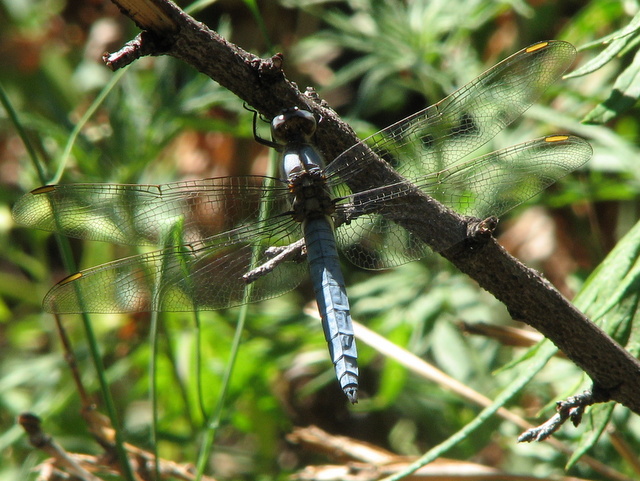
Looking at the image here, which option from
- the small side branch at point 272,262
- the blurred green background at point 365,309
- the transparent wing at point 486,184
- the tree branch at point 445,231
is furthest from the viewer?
the blurred green background at point 365,309

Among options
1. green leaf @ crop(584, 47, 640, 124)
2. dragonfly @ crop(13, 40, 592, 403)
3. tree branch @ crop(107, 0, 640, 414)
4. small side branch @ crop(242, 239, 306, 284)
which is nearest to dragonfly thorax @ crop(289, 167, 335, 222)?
dragonfly @ crop(13, 40, 592, 403)

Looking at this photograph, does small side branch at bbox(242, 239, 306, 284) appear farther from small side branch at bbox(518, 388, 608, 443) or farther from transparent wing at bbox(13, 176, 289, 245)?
small side branch at bbox(518, 388, 608, 443)

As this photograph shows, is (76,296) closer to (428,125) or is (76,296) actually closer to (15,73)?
(428,125)

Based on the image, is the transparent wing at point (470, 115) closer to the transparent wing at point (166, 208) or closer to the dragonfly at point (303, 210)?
the dragonfly at point (303, 210)

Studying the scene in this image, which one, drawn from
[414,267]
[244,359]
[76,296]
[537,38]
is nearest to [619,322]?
[76,296]

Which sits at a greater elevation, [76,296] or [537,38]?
[537,38]

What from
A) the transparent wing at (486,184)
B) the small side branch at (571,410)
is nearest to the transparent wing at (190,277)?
the transparent wing at (486,184)

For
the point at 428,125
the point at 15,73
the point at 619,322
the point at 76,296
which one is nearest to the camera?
the point at 619,322
